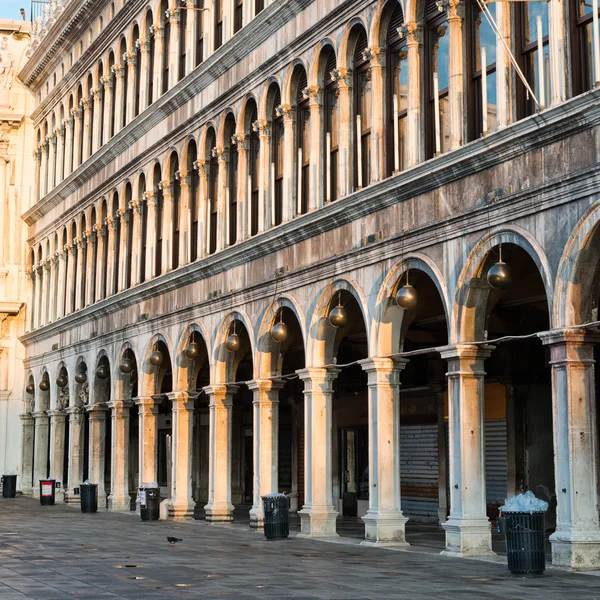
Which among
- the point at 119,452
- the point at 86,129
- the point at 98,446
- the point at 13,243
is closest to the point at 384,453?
the point at 119,452

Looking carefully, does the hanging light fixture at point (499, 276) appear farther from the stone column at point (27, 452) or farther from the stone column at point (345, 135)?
the stone column at point (27, 452)

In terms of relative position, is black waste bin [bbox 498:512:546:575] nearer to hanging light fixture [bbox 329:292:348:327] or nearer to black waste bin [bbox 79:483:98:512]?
hanging light fixture [bbox 329:292:348:327]

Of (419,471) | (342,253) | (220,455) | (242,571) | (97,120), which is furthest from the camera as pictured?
(97,120)

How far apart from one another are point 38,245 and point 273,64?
27.6m

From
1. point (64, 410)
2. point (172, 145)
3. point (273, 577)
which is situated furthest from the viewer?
point (64, 410)

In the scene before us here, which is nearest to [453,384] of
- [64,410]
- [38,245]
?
[64,410]

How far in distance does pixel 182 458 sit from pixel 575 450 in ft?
60.3

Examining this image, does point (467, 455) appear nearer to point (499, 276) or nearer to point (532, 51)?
point (499, 276)

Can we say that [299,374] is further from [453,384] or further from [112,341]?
[112,341]

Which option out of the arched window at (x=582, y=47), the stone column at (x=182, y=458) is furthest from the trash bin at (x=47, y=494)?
the arched window at (x=582, y=47)

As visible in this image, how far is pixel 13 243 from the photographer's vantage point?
5666 cm

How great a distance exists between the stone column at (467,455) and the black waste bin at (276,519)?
5158 mm

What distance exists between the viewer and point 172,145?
37.1 meters

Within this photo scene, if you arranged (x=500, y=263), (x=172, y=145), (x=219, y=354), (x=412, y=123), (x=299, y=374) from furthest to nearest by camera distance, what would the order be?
(x=172, y=145)
(x=219, y=354)
(x=299, y=374)
(x=412, y=123)
(x=500, y=263)
